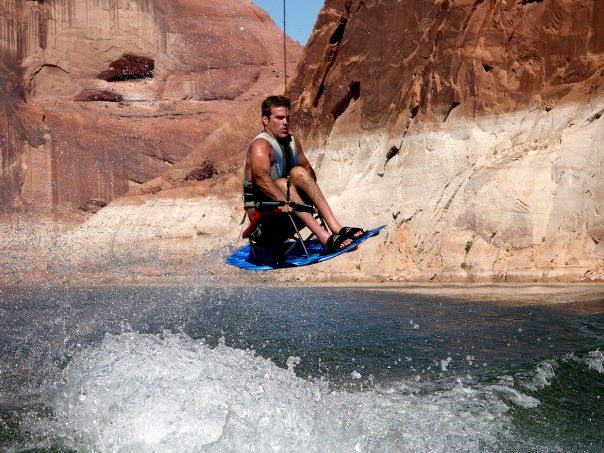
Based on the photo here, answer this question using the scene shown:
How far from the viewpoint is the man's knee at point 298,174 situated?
430 inches

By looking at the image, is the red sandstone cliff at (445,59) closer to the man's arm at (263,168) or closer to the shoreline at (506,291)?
the shoreline at (506,291)

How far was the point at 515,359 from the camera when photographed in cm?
1038

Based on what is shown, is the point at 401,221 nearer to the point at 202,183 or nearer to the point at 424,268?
the point at 424,268

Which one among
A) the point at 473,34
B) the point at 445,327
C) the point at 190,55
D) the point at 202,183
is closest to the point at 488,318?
the point at 445,327

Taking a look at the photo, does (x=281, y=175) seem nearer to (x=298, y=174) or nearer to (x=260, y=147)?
(x=298, y=174)

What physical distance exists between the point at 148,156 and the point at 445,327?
185 feet

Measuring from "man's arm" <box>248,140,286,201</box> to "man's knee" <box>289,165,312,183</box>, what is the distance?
277 millimetres

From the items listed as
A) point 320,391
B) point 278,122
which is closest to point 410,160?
point 278,122

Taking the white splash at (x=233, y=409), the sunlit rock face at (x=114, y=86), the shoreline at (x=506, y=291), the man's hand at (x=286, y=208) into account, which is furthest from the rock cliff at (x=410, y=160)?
the white splash at (x=233, y=409)

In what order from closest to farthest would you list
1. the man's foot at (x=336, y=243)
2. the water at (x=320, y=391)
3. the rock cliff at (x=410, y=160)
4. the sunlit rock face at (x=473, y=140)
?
the water at (x=320, y=391) → the man's foot at (x=336, y=243) → the sunlit rock face at (x=473, y=140) → the rock cliff at (x=410, y=160)

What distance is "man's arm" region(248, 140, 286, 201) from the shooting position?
35.0 feet

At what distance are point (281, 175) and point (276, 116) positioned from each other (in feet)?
2.27

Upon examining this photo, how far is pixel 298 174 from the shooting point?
35.8 feet

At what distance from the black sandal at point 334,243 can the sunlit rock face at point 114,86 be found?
54.5 metres
